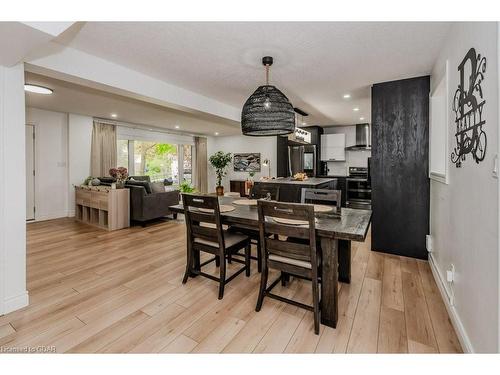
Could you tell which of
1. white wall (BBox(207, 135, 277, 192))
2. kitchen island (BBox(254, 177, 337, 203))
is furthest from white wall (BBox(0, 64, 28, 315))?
white wall (BBox(207, 135, 277, 192))

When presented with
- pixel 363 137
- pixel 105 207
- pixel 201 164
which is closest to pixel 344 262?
pixel 105 207

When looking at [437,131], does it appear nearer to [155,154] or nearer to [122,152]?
[122,152]

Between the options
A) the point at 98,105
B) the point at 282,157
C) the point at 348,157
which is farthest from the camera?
the point at 282,157

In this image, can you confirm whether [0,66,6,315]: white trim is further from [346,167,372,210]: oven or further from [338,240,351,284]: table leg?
[346,167,372,210]: oven

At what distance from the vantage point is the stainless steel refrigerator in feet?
23.0

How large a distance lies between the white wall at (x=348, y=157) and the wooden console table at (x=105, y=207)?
220 inches

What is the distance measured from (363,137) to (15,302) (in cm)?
717

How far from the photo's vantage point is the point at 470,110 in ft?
5.13

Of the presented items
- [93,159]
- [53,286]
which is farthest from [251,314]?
[93,159]

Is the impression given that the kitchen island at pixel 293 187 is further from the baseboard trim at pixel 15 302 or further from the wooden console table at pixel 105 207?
the baseboard trim at pixel 15 302

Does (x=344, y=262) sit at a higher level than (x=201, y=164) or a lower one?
lower

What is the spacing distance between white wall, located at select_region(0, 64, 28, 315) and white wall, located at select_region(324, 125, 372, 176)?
6.94 m

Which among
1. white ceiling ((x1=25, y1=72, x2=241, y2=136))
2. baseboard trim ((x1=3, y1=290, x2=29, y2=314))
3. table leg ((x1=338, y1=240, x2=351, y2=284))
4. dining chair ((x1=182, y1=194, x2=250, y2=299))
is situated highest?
white ceiling ((x1=25, y1=72, x2=241, y2=136))
